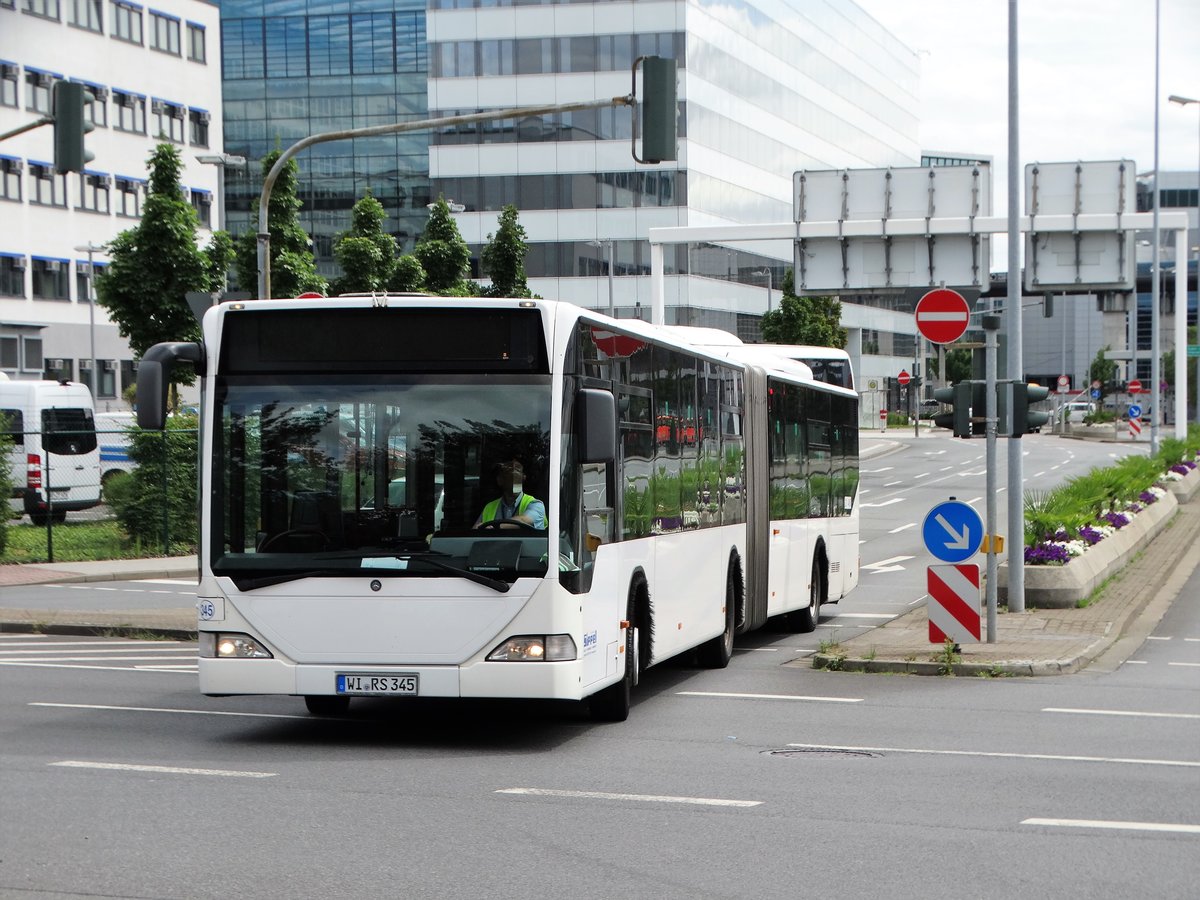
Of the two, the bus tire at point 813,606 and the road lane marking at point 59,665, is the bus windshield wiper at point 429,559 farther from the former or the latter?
the bus tire at point 813,606

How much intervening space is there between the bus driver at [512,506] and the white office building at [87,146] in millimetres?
59283

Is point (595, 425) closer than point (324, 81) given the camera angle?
Yes

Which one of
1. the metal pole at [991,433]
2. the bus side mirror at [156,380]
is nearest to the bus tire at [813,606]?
the metal pole at [991,433]

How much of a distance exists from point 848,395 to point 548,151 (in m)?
59.2

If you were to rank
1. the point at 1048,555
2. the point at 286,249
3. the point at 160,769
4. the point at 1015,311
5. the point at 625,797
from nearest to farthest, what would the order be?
the point at 625,797 → the point at 160,769 → the point at 1015,311 → the point at 1048,555 → the point at 286,249

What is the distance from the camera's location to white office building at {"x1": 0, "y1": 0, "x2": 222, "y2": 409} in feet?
224

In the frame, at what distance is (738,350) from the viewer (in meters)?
19.2

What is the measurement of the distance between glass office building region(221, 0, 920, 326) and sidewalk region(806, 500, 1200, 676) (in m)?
53.8

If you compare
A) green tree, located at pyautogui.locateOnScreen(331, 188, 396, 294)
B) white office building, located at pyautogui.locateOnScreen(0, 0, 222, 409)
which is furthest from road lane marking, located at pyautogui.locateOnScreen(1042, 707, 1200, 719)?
white office building, located at pyautogui.locateOnScreen(0, 0, 222, 409)

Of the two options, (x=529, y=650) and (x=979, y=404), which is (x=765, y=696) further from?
(x=979, y=404)

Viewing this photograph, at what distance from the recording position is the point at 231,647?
11461 millimetres

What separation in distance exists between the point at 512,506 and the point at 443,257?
29.5 meters

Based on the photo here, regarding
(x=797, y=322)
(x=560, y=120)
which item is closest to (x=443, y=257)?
(x=797, y=322)

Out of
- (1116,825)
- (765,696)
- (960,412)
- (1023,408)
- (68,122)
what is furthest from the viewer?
(68,122)
